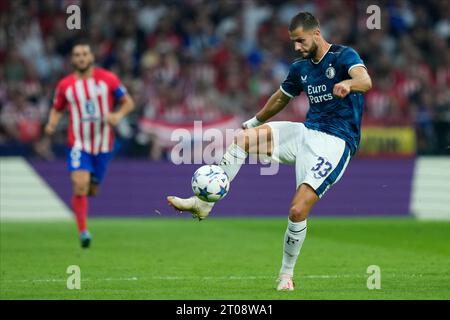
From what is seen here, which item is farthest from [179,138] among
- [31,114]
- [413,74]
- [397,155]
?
[413,74]

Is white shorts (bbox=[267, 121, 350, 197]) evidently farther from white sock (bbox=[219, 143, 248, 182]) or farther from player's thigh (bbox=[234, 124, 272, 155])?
white sock (bbox=[219, 143, 248, 182])

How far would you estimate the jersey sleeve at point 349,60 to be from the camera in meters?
9.41

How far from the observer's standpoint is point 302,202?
9.37 metres

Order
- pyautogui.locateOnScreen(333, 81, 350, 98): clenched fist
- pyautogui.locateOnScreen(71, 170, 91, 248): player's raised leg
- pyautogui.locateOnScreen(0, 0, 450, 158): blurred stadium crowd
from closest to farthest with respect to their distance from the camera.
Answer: pyautogui.locateOnScreen(333, 81, 350, 98): clenched fist < pyautogui.locateOnScreen(71, 170, 91, 248): player's raised leg < pyautogui.locateOnScreen(0, 0, 450, 158): blurred stadium crowd

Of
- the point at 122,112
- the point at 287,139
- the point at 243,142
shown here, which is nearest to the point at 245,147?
the point at 243,142

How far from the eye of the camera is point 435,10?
23.0 meters

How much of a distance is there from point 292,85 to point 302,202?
129 cm

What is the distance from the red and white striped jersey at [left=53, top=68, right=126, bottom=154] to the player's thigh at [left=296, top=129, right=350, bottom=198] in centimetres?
519

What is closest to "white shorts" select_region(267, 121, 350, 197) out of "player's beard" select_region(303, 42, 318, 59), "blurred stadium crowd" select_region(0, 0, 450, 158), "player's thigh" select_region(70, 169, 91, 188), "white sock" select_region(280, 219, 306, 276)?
"white sock" select_region(280, 219, 306, 276)

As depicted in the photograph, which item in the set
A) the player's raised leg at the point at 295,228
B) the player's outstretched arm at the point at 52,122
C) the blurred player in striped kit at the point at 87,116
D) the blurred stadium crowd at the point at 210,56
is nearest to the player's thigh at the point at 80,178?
the blurred player in striped kit at the point at 87,116

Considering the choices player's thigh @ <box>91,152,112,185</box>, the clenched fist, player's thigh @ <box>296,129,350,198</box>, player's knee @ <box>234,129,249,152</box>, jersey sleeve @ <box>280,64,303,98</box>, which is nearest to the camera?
the clenched fist

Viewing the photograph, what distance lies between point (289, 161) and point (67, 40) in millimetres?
12102

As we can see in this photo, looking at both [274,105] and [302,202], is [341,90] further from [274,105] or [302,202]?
[274,105]

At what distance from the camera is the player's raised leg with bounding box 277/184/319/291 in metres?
9.36
